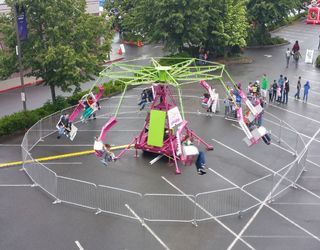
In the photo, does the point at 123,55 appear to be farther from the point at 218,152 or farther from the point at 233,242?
the point at 233,242

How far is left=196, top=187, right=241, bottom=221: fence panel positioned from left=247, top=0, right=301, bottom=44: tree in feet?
102

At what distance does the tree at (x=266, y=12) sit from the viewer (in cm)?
4425

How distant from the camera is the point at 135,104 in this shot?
29.3 m

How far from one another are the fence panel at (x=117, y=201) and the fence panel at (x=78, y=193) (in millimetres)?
240

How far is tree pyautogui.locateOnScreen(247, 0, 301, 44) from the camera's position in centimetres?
4425

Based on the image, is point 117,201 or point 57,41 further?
point 57,41

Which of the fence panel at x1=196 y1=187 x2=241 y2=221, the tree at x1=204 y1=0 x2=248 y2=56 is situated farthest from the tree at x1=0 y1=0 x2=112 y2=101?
the tree at x1=204 y1=0 x2=248 y2=56

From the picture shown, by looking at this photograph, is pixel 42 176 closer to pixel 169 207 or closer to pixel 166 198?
pixel 166 198

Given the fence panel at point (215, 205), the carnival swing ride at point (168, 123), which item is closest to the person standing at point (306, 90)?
the carnival swing ride at point (168, 123)

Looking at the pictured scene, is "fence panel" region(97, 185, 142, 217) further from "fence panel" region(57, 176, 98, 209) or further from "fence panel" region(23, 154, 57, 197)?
"fence panel" region(23, 154, 57, 197)

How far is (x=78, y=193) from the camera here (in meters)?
→ 17.0

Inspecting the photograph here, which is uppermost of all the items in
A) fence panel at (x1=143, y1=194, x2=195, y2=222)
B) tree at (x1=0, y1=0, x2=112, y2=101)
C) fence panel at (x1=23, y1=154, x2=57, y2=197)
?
tree at (x1=0, y1=0, x2=112, y2=101)

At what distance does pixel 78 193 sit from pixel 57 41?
1058 centimetres

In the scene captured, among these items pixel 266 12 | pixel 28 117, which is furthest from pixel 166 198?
pixel 266 12
